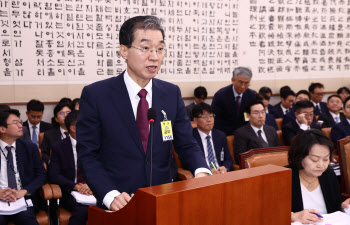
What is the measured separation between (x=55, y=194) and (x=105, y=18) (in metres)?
2.67

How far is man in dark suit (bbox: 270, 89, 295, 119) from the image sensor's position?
5.68 meters

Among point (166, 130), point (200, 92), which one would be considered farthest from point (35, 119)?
point (166, 130)

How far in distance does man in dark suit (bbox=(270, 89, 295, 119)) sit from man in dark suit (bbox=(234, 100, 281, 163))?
6.34 ft

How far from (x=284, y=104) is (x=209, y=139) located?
2465mm

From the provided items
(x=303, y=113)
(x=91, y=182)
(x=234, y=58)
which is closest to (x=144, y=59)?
(x=91, y=182)

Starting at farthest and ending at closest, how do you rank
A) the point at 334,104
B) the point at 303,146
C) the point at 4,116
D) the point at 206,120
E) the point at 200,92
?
the point at 200,92 → the point at 334,104 → the point at 206,120 → the point at 4,116 → the point at 303,146

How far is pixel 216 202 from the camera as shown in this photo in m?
0.94

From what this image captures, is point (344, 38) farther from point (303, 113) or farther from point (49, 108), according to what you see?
point (49, 108)

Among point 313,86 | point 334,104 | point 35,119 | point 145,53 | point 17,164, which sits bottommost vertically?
point 17,164

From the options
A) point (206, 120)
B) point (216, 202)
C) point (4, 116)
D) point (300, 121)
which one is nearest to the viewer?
point (216, 202)

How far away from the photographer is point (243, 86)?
4.17 m

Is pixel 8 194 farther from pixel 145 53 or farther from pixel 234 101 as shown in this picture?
pixel 234 101

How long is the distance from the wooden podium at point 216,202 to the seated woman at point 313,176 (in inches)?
39.0

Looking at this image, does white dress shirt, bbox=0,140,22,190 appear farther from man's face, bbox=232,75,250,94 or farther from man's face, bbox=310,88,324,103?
man's face, bbox=310,88,324,103
